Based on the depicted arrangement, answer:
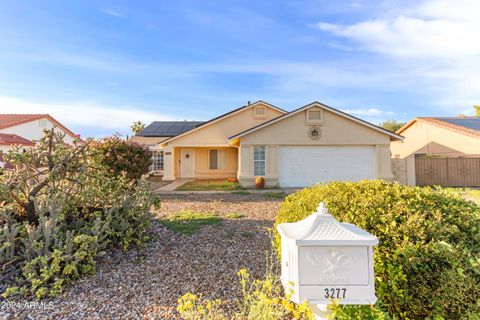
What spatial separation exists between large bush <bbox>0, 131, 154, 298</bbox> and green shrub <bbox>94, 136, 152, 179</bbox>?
4.16m

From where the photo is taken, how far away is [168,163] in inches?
695

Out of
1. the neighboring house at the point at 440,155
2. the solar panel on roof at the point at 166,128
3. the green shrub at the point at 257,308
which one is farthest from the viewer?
the solar panel on roof at the point at 166,128

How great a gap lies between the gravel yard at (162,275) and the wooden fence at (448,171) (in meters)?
14.7

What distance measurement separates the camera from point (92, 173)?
4.93 metres

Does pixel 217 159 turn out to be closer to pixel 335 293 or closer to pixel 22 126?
pixel 335 293

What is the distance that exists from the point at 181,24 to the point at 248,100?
1221cm

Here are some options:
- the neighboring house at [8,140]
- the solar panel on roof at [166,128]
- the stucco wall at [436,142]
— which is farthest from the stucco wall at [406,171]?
the neighboring house at [8,140]

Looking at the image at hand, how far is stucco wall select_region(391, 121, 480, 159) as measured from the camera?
17.3m

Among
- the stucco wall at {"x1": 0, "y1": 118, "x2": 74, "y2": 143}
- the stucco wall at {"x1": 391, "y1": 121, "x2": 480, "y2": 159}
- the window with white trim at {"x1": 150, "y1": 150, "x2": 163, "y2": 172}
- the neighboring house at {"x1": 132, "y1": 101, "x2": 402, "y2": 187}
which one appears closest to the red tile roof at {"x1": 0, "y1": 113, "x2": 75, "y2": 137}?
the stucco wall at {"x1": 0, "y1": 118, "x2": 74, "y2": 143}

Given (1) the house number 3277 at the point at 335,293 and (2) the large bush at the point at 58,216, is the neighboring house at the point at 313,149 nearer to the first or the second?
(2) the large bush at the point at 58,216

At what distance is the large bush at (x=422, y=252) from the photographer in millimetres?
2004

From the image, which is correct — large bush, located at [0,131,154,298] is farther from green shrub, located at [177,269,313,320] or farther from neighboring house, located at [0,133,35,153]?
neighboring house, located at [0,133,35,153]

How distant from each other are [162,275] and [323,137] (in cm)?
1276

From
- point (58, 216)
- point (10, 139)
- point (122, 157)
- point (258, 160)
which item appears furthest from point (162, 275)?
point (10, 139)
